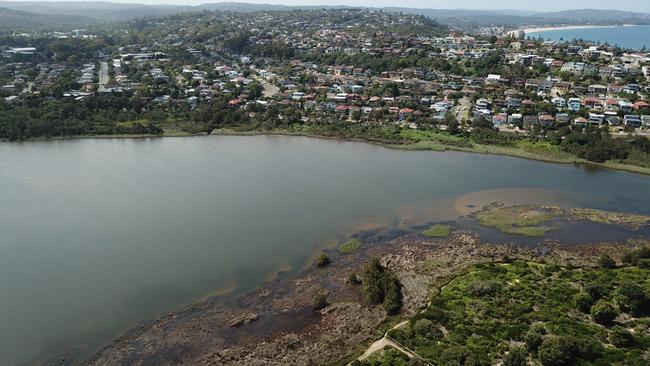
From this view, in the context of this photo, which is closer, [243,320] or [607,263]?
[243,320]

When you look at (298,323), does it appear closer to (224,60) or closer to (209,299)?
(209,299)

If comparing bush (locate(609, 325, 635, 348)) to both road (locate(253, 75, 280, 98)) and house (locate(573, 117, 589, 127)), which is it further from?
road (locate(253, 75, 280, 98))

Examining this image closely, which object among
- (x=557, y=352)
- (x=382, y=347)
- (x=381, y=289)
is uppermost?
(x=557, y=352)

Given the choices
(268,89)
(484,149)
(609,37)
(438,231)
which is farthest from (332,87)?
(609,37)

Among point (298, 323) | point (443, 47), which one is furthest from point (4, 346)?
point (443, 47)

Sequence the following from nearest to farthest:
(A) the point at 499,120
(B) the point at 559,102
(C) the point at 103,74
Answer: (A) the point at 499,120 → (B) the point at 559,102 → (C) the point at 103,74

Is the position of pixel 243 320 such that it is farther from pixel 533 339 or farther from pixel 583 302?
pixel 583 302

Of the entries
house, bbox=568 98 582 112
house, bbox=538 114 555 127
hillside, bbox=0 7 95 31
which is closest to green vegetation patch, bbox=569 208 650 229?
house, bbox=538 114 555 127
